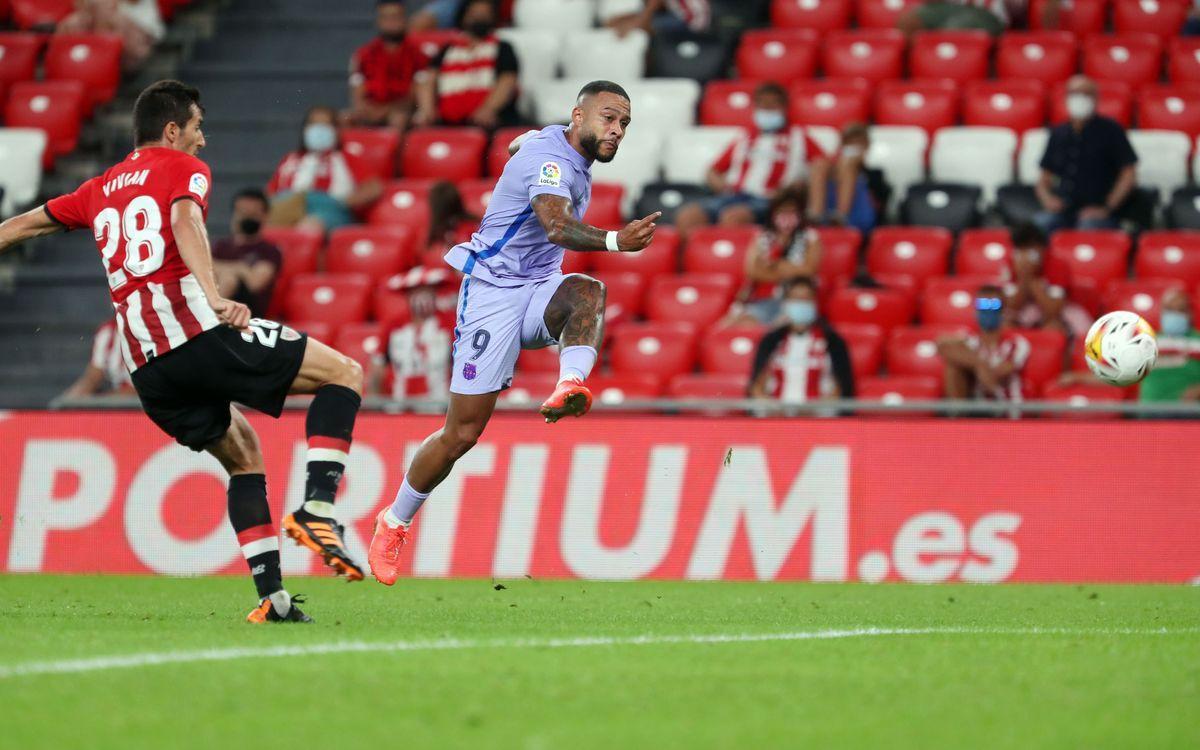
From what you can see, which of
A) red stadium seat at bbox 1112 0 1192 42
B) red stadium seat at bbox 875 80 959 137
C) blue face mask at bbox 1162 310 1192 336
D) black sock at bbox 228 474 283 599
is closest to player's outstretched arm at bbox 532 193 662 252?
black sock at bbox 228 474 283 599

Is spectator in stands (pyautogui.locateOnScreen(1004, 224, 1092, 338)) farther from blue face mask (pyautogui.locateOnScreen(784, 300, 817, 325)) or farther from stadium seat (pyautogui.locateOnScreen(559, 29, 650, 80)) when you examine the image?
stadium seat (pyautogui.locateOnScreen(559, 29, 650, 80))

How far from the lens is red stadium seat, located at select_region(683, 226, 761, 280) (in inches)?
583

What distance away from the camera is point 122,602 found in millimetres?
9305

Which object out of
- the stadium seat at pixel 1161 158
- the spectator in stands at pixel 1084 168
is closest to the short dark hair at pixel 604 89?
the spectator in stands at pixel 1084 168

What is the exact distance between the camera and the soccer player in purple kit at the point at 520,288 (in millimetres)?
8383

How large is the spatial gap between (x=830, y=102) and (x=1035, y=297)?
3.39 meters

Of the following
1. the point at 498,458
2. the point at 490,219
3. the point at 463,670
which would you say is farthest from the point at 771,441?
the point at 463,670

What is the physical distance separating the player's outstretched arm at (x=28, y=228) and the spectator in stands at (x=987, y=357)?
7.21 meters

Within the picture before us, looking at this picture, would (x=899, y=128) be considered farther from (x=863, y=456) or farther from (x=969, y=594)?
(x=969, y=594)

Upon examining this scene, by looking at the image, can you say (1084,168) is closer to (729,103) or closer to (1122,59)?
(1122,59)

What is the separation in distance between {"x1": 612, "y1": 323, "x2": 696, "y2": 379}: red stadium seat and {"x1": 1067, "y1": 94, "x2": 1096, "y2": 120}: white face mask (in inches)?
146

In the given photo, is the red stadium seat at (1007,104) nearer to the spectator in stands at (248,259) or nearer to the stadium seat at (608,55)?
the stadium seat at (608,55)

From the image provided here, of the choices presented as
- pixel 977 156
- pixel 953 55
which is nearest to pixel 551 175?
pixel 977 156

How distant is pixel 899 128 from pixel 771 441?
15.5ft
